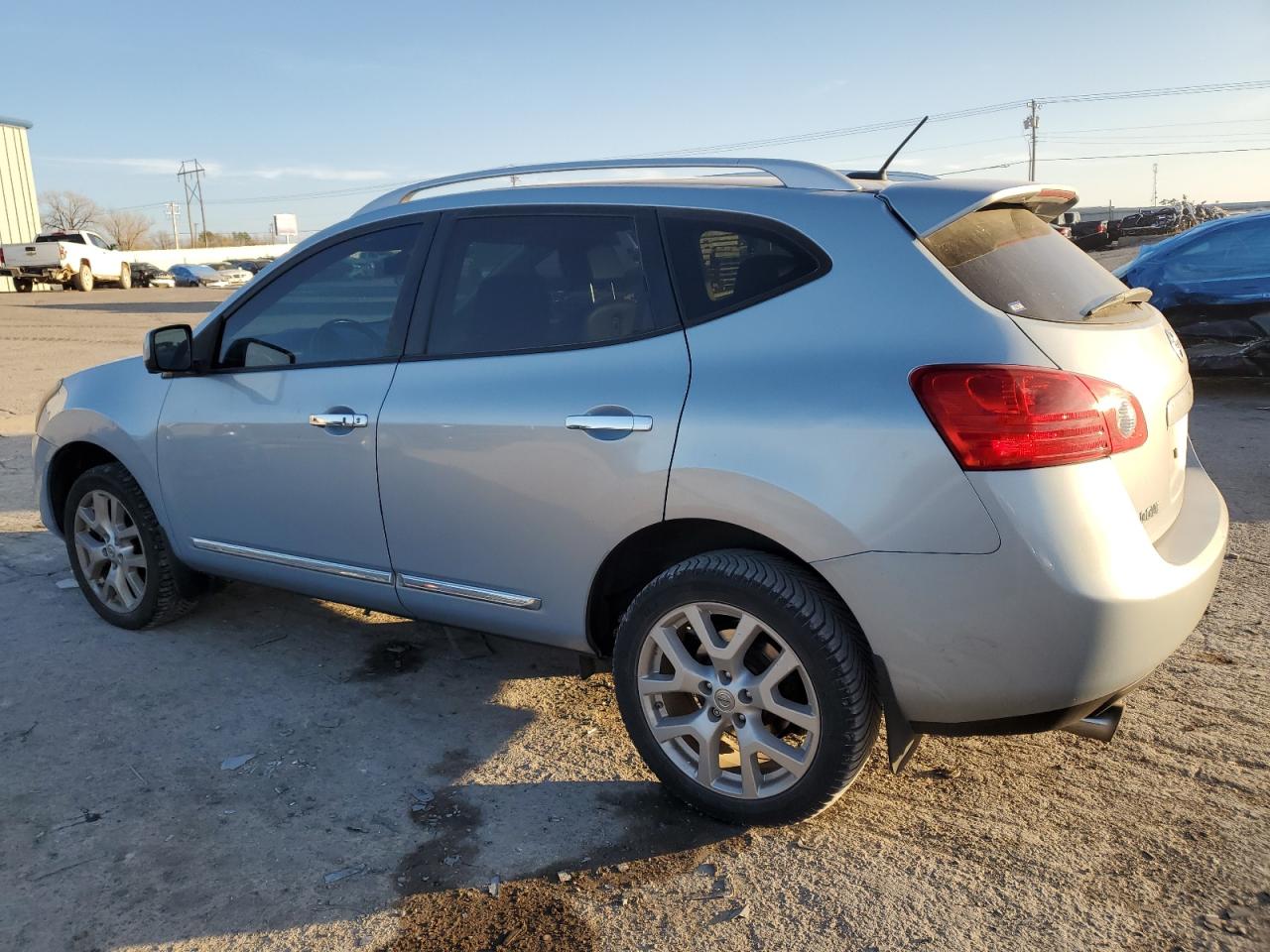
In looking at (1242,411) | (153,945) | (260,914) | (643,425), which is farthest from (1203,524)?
(1242,411)

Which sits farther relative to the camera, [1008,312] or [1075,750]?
[1075,750]

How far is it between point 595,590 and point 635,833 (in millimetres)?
726

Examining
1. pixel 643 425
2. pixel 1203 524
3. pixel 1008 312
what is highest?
pixel 1008 312

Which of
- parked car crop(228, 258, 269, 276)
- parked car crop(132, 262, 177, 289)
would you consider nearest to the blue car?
parked car crop(132, 262, 177, 289)

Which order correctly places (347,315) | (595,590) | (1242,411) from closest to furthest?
(595,590)
(347,315)
(1242,411)

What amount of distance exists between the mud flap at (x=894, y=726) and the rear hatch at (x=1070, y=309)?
2.51 feet

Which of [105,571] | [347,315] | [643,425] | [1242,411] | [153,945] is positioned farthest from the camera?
[1242,411]

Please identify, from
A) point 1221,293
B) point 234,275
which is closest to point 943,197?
point 1221,293

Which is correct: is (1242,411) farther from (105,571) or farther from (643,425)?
(105,571)

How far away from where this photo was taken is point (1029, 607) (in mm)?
2426

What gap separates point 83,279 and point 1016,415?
137 ft

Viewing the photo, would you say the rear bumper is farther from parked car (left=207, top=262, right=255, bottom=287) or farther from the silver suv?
parked car (left=207, top=262, right=255, bottom=287)

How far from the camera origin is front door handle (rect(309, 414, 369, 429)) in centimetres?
354

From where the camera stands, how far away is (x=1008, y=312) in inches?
101
